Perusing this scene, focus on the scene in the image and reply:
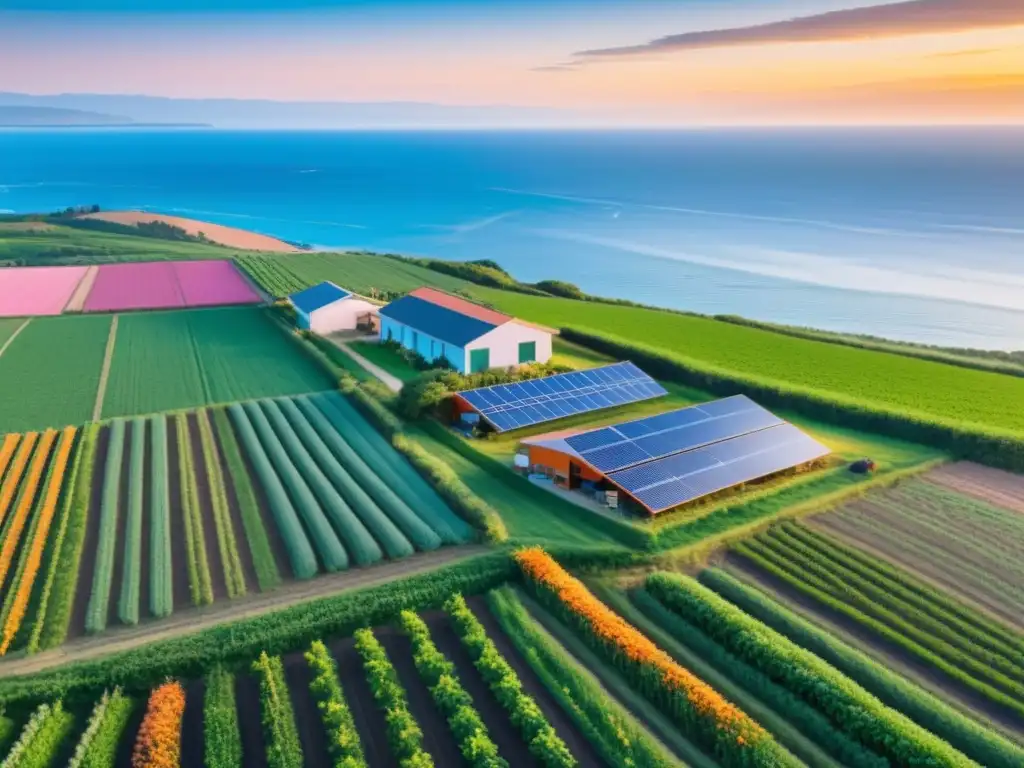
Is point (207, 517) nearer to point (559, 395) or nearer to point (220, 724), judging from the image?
point (220, 724)

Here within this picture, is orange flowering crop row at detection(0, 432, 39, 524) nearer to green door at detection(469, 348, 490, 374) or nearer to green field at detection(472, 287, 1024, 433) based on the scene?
green door at detection(469, 348, 490, 374)

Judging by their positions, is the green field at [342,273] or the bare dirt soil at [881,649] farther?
the green field at [342,273]

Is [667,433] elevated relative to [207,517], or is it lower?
elevated

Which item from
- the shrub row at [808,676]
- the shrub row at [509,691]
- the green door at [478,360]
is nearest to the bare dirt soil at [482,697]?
the shrub row at [509,691]

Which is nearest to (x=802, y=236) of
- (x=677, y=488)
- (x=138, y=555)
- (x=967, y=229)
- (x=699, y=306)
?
(x=967, y=229)

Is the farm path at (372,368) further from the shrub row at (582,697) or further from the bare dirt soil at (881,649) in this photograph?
the bare dirt soil at (881,649)

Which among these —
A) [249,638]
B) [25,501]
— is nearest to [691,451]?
[249,638]
